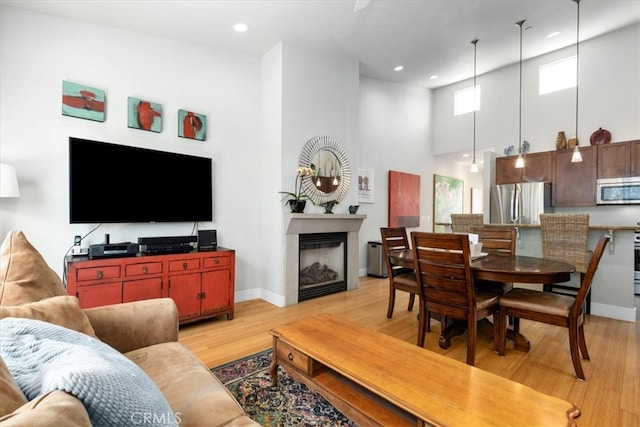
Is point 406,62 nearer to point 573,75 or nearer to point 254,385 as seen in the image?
point 573,75

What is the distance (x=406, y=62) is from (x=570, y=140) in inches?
117

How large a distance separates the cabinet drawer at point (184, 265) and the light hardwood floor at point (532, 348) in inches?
24.5

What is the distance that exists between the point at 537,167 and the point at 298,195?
14.1 ft

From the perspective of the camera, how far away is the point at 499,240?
3229 millimetres

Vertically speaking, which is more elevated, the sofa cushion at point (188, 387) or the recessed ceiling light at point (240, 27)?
the recessed ceiling light at point (240, 27)

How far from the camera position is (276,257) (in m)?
3.96

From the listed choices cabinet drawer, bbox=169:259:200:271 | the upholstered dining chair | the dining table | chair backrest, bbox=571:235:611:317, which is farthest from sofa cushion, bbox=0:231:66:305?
the upholstered dining chair

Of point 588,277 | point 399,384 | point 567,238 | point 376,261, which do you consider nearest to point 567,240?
point 567,238

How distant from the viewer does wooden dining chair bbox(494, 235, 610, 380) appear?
7.00 feet

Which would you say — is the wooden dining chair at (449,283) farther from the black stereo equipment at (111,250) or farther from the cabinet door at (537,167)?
the cabinet door at (537,167)

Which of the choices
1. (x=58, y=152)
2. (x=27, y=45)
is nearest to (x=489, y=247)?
(x=58, y=152)

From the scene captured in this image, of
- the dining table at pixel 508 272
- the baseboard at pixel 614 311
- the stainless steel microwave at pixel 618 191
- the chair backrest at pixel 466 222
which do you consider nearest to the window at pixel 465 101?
the stainless steel microwave at pixel 618 191

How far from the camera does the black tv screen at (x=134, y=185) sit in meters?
2.85

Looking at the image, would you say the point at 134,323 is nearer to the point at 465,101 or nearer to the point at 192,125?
the point at 192,125
